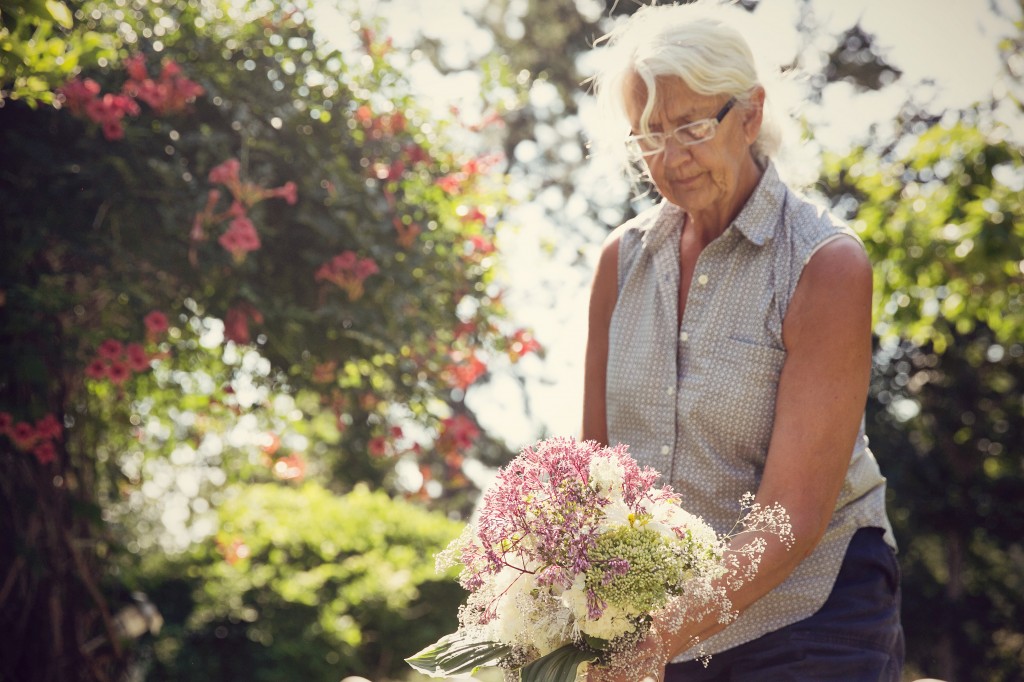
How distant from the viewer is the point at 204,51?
13.3 feet

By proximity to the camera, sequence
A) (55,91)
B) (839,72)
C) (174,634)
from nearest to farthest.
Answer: (55,91), (174,634), (839,72)

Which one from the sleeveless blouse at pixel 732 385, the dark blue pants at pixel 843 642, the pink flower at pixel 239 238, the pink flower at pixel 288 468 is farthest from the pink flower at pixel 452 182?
the dark blue pants at pixel 843 642

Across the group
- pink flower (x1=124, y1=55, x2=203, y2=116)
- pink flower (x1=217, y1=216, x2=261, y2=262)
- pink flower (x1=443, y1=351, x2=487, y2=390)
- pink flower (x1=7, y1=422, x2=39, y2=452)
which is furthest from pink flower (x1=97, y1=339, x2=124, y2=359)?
pink flower (x1=443, y1=351, x2=487, y2=390)

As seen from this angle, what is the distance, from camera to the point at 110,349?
12.6 ft

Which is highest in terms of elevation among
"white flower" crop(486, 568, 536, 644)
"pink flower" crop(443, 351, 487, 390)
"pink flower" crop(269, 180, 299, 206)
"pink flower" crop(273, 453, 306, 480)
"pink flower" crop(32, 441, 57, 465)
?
"pink flower" crop(269, 180, 299, 206)

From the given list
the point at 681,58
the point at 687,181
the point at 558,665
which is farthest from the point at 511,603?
the point at 681,58

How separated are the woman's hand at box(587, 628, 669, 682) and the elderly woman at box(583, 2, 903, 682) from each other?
307 millimetres

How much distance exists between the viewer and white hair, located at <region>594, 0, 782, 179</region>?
6.60 feet

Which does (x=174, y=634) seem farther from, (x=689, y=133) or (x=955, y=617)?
(x=955, y=617)

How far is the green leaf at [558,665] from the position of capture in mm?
1568

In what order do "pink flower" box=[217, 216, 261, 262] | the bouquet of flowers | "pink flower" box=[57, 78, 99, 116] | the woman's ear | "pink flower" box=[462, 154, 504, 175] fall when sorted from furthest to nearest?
1. "pink flower" box=[462, 154, 504, 175]
2. "pink flower" box=[217, 216, 261, 262]
3. "pink flower" box=[57, 78, 99, 116]
4. the woman's ear
5. the bouquet of flowers

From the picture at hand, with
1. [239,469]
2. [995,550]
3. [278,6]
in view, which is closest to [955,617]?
[995,550]

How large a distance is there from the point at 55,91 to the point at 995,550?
12.8 metres

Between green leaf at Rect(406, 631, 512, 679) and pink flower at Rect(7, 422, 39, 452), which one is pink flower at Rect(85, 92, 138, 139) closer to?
pink flower at Rect(7, 422, 39, 452)
